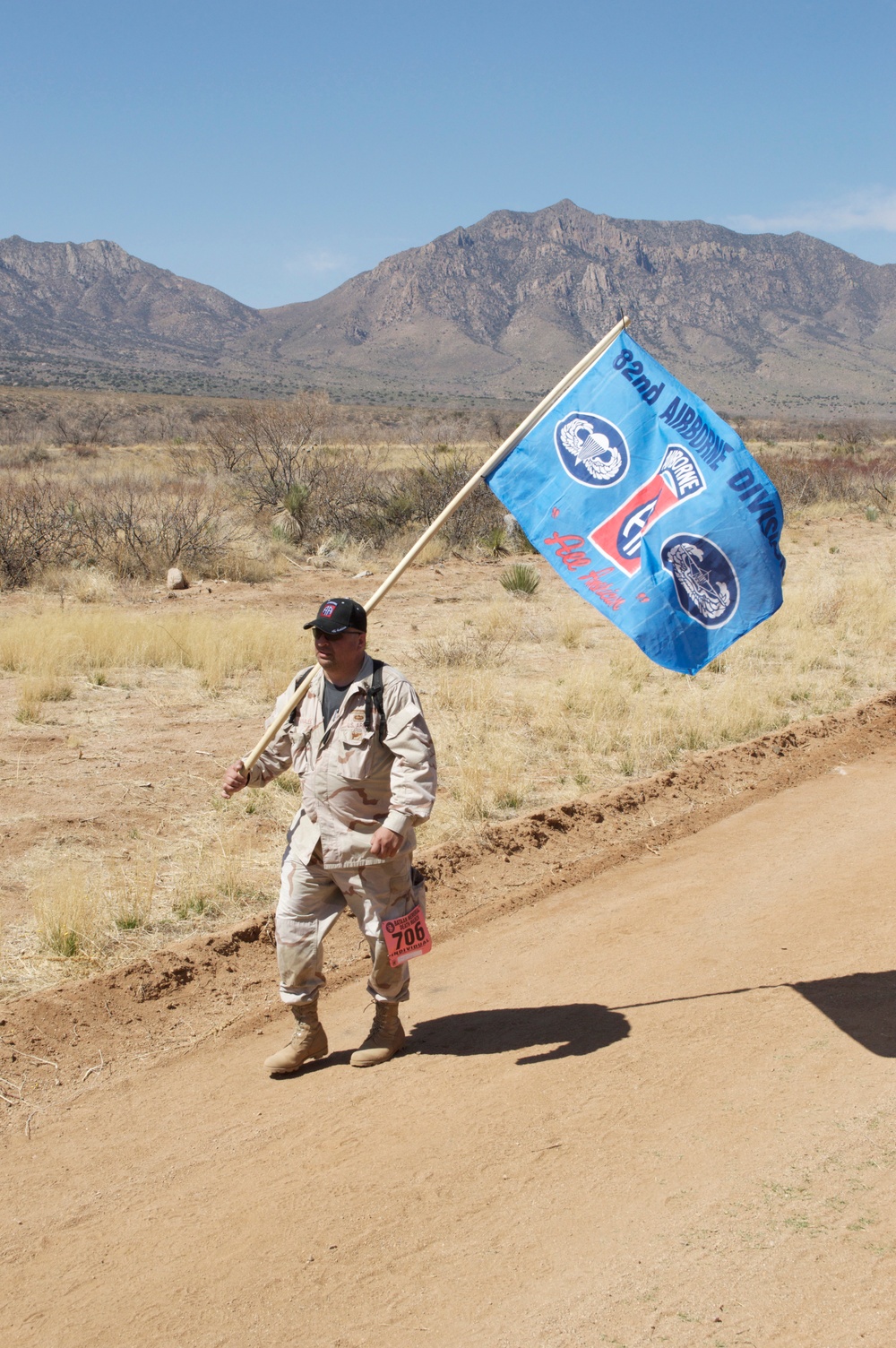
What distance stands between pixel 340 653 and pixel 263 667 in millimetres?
7577

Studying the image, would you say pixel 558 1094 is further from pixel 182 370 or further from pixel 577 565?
pixel 182 370

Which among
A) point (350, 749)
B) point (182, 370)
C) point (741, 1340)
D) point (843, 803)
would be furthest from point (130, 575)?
point (182, 370)

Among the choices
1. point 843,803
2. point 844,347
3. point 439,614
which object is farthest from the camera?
point 844,347

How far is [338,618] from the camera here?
3.90m

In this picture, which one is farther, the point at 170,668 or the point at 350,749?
the point at 170,668

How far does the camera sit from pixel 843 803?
7.89 meters

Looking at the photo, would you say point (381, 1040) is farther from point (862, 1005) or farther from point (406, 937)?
point (862, 1005)

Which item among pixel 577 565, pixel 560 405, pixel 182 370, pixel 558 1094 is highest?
pixel 182 370

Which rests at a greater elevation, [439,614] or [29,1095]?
[439,614]

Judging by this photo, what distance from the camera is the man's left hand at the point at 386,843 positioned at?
389cm

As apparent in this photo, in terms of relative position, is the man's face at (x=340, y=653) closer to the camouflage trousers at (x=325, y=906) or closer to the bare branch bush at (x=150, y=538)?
the camouflage trousers at (x=325, y=906)

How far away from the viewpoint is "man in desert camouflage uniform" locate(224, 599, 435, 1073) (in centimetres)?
393

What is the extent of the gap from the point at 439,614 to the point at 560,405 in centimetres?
996

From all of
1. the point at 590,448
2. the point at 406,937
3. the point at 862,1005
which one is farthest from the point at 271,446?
the point at 862,1005
